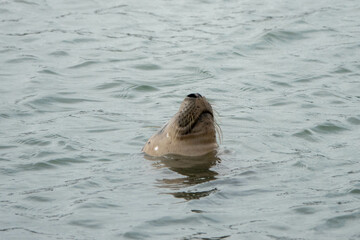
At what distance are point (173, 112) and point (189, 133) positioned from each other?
6.81ft

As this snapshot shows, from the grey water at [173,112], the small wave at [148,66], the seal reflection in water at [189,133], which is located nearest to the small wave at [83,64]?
the grey water at [173,112]

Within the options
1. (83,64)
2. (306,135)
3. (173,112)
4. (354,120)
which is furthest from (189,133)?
(83,64)

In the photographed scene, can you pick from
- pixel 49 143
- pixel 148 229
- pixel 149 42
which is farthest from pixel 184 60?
pixel 148 229

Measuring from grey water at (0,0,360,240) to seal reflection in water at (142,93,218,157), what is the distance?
182mm

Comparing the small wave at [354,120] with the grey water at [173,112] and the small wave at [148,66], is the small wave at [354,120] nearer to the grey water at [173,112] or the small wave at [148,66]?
the grey water at [173,112]

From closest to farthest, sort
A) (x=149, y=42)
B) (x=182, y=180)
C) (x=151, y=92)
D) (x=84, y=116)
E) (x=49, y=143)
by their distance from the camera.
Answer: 1. (x=182, y=180)
2. (x=49, y=143)
3. (x=84, y=116)
4. (x=151, y=92)
5. (x=149, y=42)

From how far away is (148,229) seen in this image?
6.20 m

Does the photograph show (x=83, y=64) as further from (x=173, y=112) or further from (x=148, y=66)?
(x=173, y=112)

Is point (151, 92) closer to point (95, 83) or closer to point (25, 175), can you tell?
point (95, 83)

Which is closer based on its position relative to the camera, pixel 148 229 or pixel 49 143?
pixel 148 229

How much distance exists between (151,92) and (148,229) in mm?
5331

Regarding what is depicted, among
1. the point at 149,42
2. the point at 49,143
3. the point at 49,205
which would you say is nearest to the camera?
the point at 49,205

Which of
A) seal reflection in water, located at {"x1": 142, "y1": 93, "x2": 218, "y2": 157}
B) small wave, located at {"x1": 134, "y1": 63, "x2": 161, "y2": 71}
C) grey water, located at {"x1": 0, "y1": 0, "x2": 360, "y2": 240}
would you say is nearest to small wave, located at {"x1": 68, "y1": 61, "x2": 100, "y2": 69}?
grey water, located at {"x1": 0, "y1": 0, "x2": 360, "y2": 240}

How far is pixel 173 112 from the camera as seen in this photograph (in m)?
10.3
